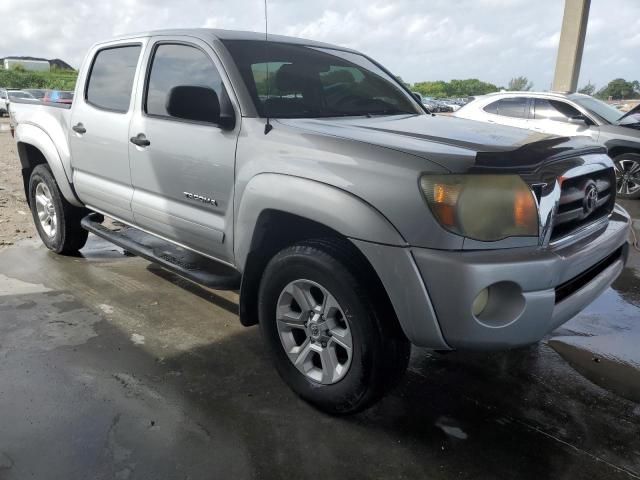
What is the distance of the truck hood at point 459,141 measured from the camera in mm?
2213

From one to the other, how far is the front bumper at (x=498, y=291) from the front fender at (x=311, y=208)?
0.64ft

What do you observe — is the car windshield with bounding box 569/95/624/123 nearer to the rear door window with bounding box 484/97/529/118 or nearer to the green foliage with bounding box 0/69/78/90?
the rear door window with bounding box 484/97/529/118

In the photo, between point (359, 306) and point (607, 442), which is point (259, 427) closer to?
point (359, 306)

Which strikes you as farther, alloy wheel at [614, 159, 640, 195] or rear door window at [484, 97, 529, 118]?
rear door window at [484, 97, 529, 118]

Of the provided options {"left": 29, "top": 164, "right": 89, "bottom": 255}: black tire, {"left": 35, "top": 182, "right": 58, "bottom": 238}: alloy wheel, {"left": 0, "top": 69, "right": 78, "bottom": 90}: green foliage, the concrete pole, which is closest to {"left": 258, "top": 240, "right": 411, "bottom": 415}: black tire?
{"left": 29, "top": 164, "right": 89, "bottom": 255}: black tire

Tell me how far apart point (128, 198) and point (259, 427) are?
1.97 m

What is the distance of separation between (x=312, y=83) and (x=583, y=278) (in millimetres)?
1875

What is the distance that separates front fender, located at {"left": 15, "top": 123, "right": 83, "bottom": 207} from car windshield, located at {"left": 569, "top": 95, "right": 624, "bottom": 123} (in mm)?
7437

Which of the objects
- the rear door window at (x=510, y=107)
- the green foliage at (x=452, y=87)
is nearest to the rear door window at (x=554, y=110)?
the rear door window at (x=510, y=107)

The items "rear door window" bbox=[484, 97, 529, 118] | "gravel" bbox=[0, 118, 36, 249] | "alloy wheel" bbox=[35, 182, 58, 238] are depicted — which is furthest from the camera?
"rear door window" bbox=[484, 97, 529, 118]

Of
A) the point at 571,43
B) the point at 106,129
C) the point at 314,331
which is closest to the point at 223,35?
the point at 106,129

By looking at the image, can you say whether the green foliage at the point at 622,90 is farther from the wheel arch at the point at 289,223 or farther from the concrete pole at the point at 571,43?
the wheel arch at the point at 289,223

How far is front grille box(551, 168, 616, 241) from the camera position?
2422 mm

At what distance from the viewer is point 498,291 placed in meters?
2.20
